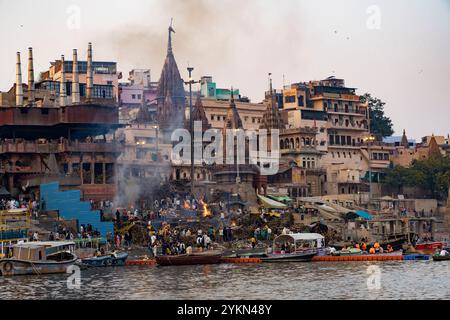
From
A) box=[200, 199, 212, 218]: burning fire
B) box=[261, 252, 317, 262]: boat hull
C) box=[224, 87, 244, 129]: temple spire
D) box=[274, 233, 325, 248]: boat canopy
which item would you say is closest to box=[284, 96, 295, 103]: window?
box=[224, 87, 244, 129]: temple spire

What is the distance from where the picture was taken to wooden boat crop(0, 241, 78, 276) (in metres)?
42.5

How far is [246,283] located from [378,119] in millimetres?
67734

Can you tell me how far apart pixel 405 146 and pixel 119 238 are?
48774 mm

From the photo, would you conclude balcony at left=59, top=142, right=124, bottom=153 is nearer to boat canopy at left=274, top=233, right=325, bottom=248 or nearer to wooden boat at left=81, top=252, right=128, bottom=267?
boat canopy at left=274, top=233, right=325, bottom=248

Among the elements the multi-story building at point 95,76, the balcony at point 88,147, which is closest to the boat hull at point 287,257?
the balcony at point 88,147

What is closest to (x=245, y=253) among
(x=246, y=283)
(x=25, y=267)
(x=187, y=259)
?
(x=187, y=259)

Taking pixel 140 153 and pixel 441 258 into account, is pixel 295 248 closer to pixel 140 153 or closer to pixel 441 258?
pixel 441 258

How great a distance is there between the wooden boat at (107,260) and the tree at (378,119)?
59346mm

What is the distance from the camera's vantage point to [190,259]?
48031 millimetres

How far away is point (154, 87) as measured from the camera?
330ft

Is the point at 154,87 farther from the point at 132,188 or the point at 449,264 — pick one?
the point at 449,264

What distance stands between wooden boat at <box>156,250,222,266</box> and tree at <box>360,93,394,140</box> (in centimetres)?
5681

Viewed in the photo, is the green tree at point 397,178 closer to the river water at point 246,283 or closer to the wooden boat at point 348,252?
the wooden boat at point 348,252
